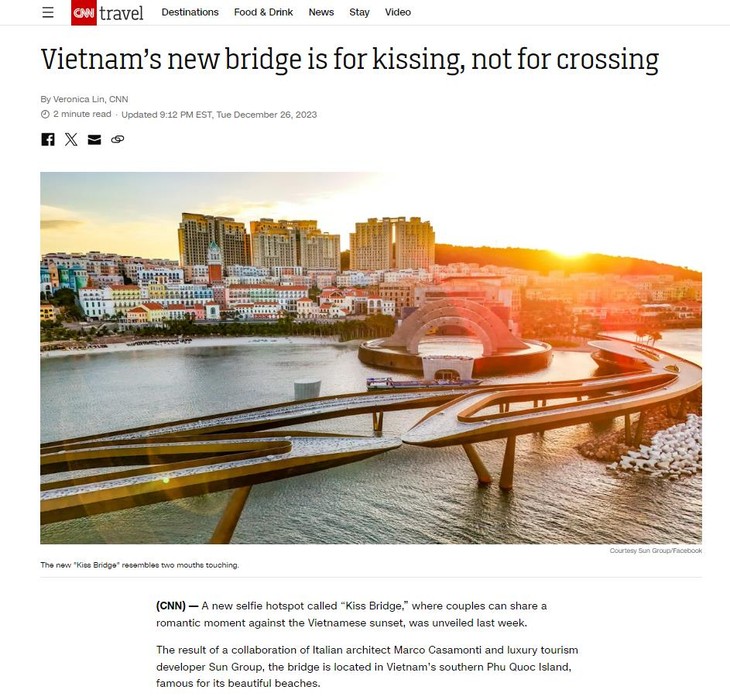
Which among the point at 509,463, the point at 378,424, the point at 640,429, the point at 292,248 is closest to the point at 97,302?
the point at 292,248

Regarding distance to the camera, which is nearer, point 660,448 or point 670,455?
point 670,455

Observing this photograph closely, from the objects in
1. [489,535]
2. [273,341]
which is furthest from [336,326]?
[489,535]

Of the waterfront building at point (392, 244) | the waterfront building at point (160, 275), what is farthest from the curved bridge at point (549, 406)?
the waterfront building at point (160, 275)

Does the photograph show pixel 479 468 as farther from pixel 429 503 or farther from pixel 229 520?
pixel 229 520

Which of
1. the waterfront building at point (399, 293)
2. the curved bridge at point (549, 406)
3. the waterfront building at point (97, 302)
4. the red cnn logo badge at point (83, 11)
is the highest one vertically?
the red cnn logo badge at point (83, 11)

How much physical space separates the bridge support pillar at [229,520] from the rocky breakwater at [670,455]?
8.19 feet

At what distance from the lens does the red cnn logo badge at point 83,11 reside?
1.70 metres

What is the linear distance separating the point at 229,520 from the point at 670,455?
2.75 meters

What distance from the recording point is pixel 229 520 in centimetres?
200

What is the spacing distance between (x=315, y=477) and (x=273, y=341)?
172 inches

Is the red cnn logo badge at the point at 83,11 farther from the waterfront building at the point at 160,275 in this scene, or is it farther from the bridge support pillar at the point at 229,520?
the waterfront building at the point at 160,275

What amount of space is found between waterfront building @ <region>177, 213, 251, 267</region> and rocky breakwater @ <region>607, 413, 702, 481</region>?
339 centimetres

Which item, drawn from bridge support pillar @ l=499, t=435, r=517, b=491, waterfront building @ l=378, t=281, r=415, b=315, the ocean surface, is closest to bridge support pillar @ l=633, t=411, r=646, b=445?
the ocean surface
